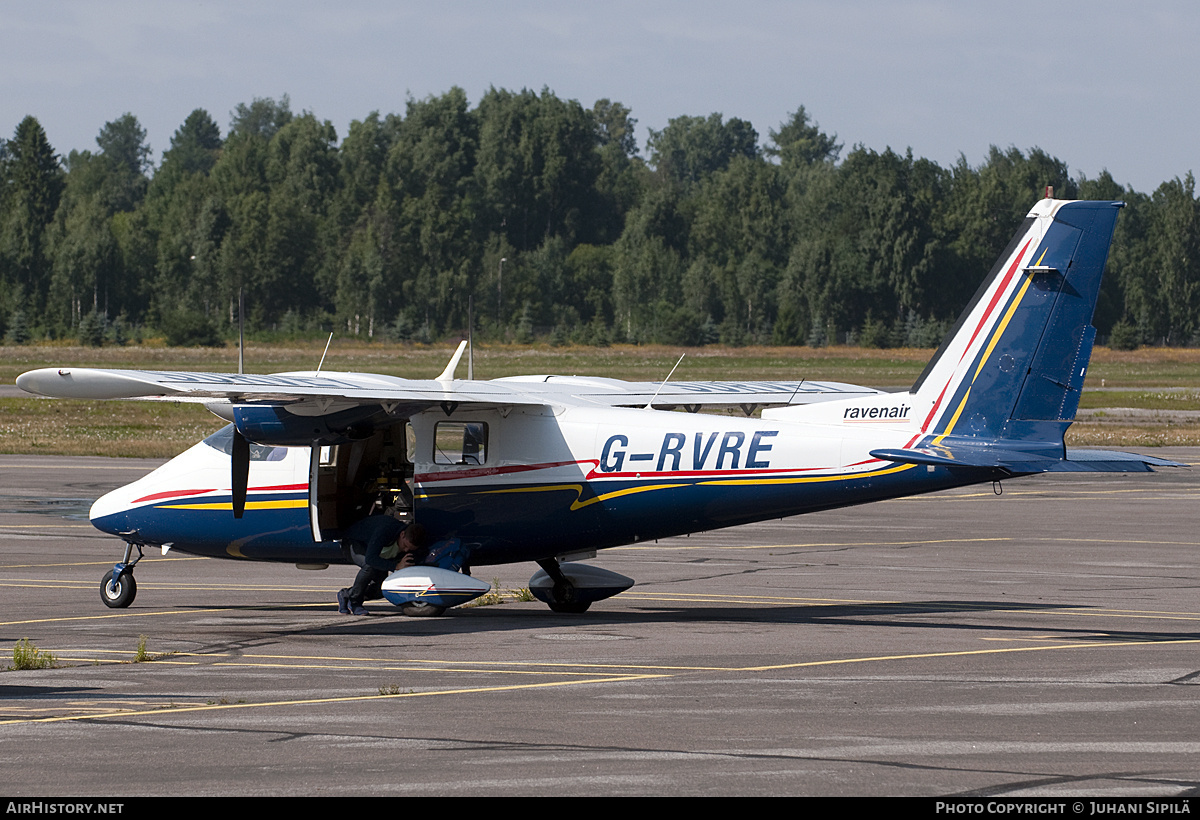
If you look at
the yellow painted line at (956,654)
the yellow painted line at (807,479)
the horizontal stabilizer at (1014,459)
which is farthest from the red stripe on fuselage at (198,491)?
the horizontal stabilizer at (1014,459)

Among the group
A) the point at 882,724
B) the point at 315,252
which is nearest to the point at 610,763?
the point at 882,724

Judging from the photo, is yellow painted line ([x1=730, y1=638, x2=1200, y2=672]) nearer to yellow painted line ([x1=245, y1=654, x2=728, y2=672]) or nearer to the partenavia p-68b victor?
yellow painted line ([x1=245, y1=654, x2=728, y2=672])

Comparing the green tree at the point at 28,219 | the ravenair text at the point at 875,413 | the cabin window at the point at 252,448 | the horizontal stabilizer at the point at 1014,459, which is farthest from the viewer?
the green tree at the point at 28,219

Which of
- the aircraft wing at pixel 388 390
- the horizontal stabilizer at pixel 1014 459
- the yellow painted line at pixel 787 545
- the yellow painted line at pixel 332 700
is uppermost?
the aircraft wing at pixel 388 390

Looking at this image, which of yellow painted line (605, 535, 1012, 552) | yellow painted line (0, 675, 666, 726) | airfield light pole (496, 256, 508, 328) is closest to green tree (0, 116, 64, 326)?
airfield light pole (496, 256, 508, 328)

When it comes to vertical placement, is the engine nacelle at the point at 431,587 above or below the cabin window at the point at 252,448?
below

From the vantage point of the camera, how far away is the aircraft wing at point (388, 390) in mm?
14266

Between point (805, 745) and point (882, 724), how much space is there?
3.42ft

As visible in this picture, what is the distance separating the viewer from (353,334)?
128m

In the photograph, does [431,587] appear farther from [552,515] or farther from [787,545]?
[787,545]

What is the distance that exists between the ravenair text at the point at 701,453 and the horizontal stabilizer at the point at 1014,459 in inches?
53.3

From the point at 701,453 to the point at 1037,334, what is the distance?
13.3 ft

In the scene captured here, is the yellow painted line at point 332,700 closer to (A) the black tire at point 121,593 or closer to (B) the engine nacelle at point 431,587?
(B) the engine nacelle at point 431,587

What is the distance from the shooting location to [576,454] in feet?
56.5
